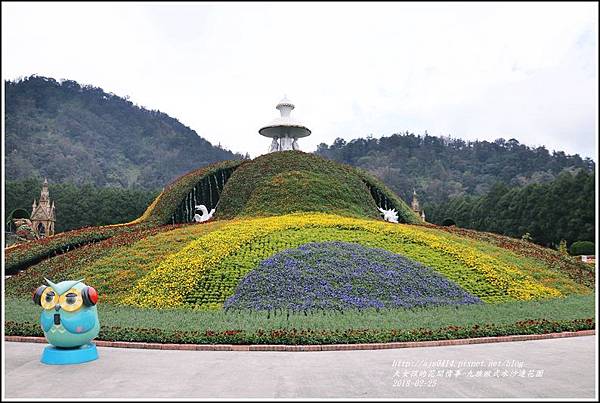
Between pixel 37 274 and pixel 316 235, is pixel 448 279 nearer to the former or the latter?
pixel 316 235

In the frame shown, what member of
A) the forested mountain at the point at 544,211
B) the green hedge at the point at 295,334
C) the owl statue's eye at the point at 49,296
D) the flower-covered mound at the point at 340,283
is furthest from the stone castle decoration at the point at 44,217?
the forested mountain at the point at 544,211

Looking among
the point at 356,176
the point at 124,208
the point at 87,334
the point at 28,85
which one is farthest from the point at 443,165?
the point at 87,334

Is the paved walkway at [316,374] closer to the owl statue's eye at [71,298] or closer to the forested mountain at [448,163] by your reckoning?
the owl statue's eye at [71,298]

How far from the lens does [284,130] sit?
26.9 m

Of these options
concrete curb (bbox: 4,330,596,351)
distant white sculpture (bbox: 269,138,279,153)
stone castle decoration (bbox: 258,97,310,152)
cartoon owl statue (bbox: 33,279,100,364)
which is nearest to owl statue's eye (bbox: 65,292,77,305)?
cartoon owl statue (bbox: 33,279,100,364)

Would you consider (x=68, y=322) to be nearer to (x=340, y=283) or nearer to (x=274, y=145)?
(x=340, y=283)

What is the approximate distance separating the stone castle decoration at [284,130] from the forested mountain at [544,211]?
21.3 m

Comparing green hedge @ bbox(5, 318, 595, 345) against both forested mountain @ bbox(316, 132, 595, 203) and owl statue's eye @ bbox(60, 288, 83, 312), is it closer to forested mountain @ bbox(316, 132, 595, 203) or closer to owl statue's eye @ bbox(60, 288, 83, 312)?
owl statue's eye @ bbox(60, 288, 83, 312)

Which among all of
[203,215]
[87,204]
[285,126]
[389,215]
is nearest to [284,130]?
[285,126]

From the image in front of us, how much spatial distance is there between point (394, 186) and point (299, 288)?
6550 cm

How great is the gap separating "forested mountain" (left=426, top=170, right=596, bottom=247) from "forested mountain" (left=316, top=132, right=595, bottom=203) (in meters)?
23.4

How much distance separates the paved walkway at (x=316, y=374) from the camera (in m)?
5.04

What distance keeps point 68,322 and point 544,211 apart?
1568 inches

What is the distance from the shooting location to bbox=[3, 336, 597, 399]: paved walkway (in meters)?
5.04
